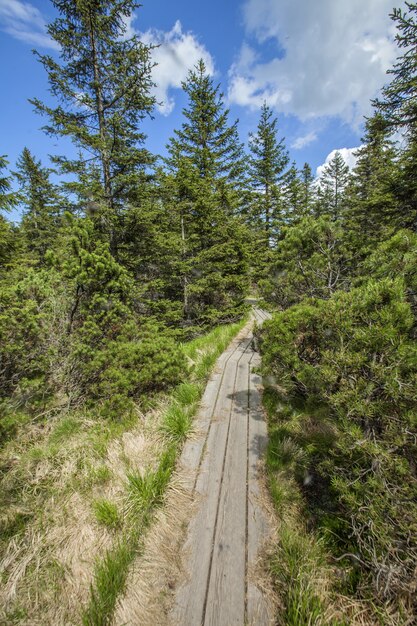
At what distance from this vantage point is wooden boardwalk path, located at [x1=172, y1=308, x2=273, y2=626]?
5.51 feet

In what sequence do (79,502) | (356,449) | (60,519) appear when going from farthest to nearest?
(79,502) → (60,519) → (356,449)

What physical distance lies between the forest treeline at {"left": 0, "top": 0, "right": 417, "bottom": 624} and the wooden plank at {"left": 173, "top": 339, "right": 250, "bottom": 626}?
2.91 ft

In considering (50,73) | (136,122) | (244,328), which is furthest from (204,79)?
(244,328)

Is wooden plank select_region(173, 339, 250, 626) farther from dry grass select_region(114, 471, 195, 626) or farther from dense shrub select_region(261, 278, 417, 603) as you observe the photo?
dense shrub select_region(261, 278, 417, 603)

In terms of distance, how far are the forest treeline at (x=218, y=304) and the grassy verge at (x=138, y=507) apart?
943 mm

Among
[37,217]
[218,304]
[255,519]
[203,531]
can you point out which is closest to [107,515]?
[203,531]

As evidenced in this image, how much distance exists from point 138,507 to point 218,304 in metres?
9.39

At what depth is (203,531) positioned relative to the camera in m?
2.20

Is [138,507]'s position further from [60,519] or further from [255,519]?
[255,519]

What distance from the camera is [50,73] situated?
284 inches

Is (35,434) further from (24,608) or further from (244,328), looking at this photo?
(244,328)

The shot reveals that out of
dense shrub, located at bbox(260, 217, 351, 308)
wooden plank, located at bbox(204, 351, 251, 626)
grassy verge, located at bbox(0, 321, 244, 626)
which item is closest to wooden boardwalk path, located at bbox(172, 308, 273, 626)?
wooden plank, located at bbox(204, 351, 251, 626)

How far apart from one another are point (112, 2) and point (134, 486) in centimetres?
1291

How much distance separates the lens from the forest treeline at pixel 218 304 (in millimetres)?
1745
